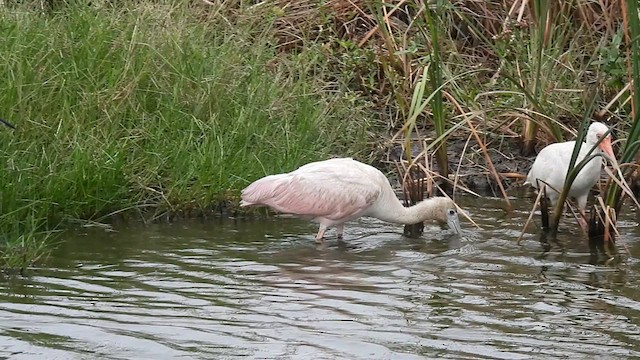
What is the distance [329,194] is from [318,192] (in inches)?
3.0

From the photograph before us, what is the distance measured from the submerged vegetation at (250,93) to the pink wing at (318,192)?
0.45 m

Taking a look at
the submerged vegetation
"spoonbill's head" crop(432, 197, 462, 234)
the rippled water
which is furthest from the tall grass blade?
"spoonbill's head" crop(432, 197, 462, 234)

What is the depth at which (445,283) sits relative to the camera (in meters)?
6.90

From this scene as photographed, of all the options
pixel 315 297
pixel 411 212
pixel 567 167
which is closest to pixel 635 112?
pixel 567 167

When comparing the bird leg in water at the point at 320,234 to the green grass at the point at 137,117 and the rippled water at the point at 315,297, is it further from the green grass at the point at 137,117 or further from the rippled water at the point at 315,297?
the green grass at the point at 137,117

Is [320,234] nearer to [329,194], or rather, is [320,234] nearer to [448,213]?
[329,194]

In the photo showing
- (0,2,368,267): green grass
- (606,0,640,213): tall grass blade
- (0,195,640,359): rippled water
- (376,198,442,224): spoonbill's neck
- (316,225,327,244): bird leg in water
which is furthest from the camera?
(376,198,442,224): spoonbill's neck

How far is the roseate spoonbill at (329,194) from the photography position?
26.6 feet

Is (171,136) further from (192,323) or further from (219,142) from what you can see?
(192,323)

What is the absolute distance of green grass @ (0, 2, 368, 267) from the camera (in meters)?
8.02

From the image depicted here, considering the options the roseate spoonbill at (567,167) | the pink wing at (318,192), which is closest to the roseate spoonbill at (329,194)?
the pink wing at (318,192)

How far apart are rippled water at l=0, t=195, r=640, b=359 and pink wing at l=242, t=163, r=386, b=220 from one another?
0.71 ft

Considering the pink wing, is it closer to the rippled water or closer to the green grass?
the rippled water

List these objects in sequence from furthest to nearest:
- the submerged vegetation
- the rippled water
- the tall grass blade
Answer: the submerged vegetation, the tall grass blade, the rippled water
